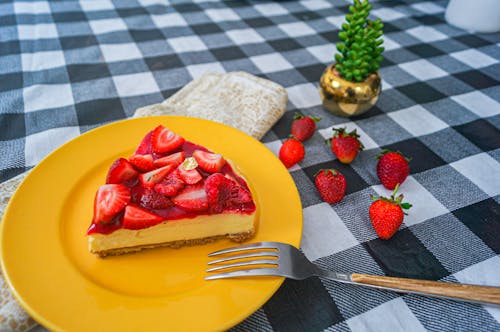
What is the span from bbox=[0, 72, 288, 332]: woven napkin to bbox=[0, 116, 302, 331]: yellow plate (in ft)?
0.73

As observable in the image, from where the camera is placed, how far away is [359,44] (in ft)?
4.61

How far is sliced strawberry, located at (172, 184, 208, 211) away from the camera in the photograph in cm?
101

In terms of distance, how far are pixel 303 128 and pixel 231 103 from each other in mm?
343

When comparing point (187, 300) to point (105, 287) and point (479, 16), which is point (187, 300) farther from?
point (479, 16)

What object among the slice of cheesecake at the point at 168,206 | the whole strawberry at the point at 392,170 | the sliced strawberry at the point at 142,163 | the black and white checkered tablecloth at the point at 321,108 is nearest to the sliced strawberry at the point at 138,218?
the slice of cheesecake at the point at 168,206

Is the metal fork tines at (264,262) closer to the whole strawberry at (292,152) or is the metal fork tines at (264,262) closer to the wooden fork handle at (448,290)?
the wooden fork handle at (448,290)

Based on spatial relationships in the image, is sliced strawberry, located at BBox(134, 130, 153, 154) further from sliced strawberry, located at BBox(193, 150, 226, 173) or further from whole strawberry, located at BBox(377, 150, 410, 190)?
whole strawberry, located at BBox(377, 150, 410, 190)

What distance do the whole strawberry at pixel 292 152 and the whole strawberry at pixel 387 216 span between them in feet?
1.11

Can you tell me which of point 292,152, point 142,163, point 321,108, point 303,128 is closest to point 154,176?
point 142,163

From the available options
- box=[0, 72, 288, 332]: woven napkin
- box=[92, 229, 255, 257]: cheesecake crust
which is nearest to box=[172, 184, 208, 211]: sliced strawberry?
box=[92, 229, 255, 257]: cheesecake crust

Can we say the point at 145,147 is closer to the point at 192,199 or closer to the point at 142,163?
the point at 142,163

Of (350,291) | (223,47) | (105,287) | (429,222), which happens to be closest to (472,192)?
(429,222)

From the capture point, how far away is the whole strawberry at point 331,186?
1.19 m

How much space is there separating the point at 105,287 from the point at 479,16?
8.05 feet
